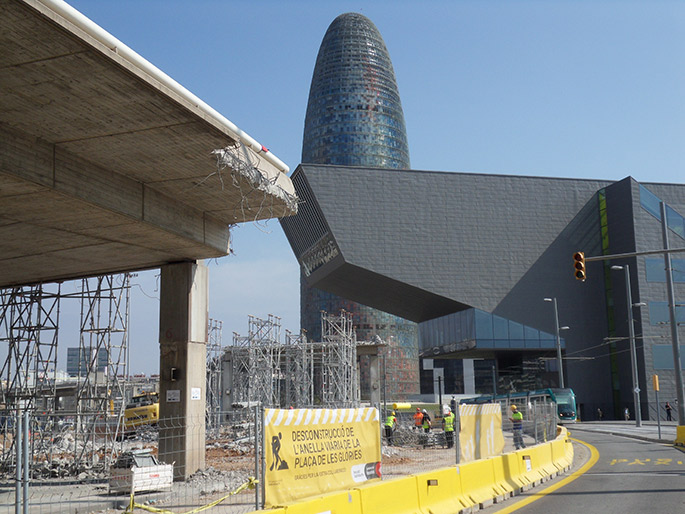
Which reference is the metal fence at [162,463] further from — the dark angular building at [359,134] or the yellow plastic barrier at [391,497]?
the dark angular building at [359,134]

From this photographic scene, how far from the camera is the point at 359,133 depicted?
157750mm

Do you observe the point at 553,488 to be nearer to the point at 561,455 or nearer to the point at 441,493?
the point at 441,493

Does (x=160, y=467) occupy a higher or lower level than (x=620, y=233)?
lower

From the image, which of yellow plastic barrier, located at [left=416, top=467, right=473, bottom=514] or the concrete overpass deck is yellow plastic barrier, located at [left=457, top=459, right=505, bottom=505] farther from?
the concrete overpass deck

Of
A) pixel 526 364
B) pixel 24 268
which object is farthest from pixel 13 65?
pixel 526 364

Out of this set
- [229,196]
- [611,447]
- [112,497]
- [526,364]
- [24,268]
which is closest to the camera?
[112,497]

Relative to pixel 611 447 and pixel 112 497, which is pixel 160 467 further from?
pixel 611 447

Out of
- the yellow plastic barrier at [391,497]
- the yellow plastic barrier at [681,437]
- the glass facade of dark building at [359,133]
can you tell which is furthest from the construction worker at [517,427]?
the glass facade of dark building at [359,133]

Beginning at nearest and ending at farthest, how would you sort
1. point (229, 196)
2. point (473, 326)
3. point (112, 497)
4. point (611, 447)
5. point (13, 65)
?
point (13, 65) < point (112, 497) < point (229, 196) < point (611, 447) < point (473, 326)

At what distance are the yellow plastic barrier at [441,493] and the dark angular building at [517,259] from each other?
50762 mm

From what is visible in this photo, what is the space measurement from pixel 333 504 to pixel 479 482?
4869mm

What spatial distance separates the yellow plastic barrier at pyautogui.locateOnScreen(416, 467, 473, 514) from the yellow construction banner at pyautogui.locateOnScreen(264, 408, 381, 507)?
0.73 meters

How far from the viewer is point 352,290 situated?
237 feet

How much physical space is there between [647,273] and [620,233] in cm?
441
